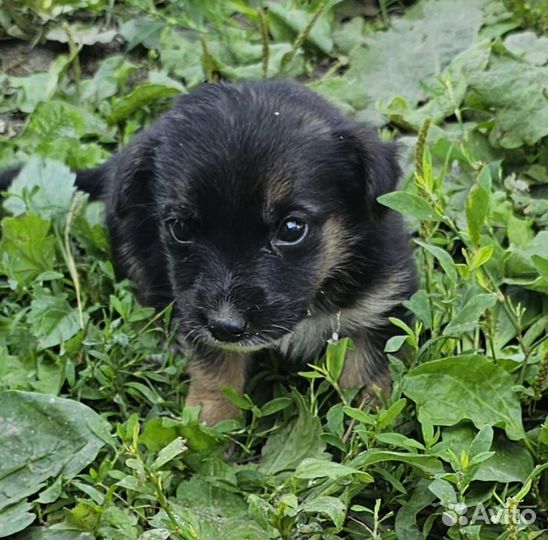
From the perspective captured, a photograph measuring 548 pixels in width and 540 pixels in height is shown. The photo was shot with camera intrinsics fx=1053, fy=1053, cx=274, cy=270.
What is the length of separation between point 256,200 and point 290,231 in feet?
0.55

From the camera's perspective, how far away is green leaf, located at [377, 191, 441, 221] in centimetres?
294

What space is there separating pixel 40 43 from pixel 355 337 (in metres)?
2.49

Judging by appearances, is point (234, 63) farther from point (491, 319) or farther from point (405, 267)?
point (491, 319)

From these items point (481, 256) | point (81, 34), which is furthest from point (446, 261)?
point (81, 34)

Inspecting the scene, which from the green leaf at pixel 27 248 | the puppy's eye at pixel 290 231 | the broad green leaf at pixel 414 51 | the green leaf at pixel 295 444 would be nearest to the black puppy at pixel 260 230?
the puppy's eye at pixel 290 231

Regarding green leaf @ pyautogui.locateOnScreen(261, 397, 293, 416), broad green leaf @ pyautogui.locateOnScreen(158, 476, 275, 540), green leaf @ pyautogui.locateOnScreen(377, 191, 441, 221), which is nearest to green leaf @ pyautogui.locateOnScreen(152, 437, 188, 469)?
broad green leaf @ pyautogui.locateOnScreen(158, 476, 275, 540)

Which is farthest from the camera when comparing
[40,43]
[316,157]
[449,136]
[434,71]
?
[40,43]

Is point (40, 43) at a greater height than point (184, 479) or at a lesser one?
greater

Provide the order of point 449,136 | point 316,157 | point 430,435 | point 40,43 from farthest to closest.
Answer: point 40,43, point 449,136, point 316,157, point 430,435

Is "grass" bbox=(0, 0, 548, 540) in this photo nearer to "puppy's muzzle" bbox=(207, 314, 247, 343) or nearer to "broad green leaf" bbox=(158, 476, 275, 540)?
"broad green leaf" bbox=(158, 476, 275, 540)

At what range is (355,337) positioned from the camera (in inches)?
137

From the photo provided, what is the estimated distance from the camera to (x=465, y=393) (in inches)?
120

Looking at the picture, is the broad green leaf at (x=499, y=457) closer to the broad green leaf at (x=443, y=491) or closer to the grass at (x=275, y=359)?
the grass at (x=275, y=359)

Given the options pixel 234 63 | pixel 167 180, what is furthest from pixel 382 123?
pixel 167 180
